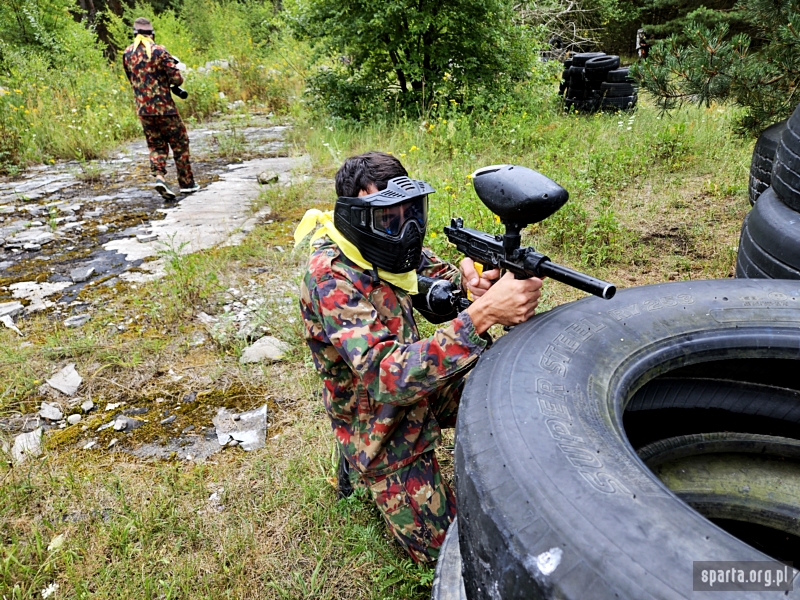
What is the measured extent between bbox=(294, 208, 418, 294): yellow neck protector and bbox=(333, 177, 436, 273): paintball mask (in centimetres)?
2

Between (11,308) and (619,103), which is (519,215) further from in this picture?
(619,103)

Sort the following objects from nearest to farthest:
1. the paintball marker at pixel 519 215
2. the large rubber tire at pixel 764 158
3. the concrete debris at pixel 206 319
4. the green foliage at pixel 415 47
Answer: the paintball marker at pixel 519 215 < the concrete debris at pixel 206 319 < the large rubber tire at pixel 764 158 < the green foliage at pixel 415 47

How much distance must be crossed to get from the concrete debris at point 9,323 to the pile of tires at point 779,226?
4.48m

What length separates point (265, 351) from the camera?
137 inches

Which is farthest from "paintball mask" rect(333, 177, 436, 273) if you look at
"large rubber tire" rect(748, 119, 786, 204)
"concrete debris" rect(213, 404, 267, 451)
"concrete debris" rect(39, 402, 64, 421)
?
"large rubber tire" rect(748, 119, 786, 204)

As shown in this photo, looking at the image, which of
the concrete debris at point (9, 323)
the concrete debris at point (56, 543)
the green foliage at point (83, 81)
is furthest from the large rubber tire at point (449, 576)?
the green foliage at point (83, 81)

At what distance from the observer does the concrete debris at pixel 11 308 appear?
13.4 feet

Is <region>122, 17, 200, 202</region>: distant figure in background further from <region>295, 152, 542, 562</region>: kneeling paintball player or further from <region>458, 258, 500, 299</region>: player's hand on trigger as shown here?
<region>458, 258, 500, 299</region>: player's hand on trigger

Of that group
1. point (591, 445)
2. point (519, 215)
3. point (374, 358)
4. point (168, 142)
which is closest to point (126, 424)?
point (374, 358)

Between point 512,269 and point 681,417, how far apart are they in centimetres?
70

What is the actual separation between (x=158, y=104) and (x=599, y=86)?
273 inches

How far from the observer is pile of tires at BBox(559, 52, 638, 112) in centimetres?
908

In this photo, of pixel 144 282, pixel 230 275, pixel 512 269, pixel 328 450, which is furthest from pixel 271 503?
pixel 144 282

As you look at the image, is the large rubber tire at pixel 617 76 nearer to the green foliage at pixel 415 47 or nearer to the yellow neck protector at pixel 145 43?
the green foliage at pixel 415 47
